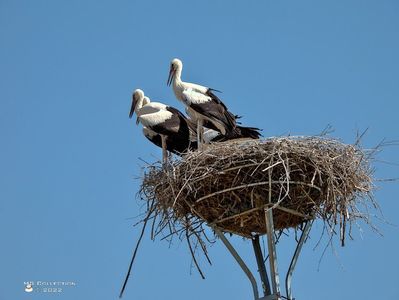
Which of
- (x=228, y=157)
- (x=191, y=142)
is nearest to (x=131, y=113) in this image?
(x=191, y=142)

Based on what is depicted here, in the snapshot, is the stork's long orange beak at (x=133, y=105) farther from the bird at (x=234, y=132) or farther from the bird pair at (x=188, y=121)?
the bird at (x=234, y=132)

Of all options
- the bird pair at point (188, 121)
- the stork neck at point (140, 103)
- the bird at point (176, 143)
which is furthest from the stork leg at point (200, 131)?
the stork neck at point (140, 103)

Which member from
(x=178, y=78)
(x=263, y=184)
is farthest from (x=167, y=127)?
(x=263, y=184)

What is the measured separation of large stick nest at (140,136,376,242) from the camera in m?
10.8

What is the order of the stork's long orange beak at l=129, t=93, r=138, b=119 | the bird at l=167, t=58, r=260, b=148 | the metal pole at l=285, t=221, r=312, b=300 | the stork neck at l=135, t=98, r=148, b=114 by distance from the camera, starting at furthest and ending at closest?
the stork's long orange beak at l=129, t=93, r=138, b=119
the stork neck at l=135, t=98, r=148, b=114
the bird at l=167, t=58, r=260, b=148
the metal pole at l=285, t=221, r=312, b=300

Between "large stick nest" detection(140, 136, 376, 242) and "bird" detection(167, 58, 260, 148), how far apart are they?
189 centimetres

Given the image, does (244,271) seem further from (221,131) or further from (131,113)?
(131,113)

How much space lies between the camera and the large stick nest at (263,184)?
10.8 metres

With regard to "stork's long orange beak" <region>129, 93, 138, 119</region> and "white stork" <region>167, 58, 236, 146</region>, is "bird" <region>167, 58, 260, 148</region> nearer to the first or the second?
"white stork" <region>167, 58, 236, 146</region>

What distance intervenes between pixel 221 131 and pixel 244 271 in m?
3.25

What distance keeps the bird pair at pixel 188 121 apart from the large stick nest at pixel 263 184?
189 centimetres

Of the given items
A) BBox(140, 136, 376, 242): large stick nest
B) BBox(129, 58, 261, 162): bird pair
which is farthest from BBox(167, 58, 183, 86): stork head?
BBox(140, 136, 376, 242): large stick nest

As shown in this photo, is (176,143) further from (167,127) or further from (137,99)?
(137,99)

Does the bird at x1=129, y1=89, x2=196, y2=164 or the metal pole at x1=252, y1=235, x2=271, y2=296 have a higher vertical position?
the bird at x1=129, y1=89, x2=196, y2=164
